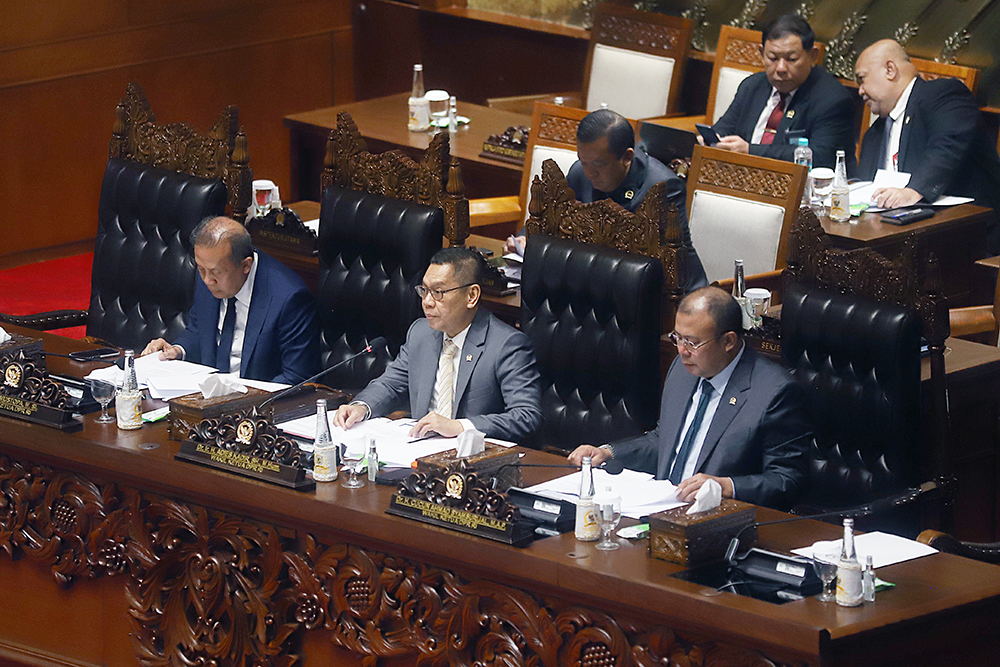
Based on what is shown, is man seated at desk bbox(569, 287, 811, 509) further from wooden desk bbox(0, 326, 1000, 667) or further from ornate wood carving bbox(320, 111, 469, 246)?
ornate wood carving bbox(320, 111, 469, 246)

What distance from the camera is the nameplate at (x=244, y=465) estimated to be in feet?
11.1

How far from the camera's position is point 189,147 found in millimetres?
4969

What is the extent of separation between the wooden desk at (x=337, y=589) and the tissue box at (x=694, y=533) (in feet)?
0.15

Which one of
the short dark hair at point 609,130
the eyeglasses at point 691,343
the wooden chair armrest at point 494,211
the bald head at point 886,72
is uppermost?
the bald head at point 886,72

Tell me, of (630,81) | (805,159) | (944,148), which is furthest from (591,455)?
(630,81)

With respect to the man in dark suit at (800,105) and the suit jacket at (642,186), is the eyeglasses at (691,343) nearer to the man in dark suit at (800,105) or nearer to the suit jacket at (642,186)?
the suit jacket at (642,186)

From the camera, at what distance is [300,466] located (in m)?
3.40

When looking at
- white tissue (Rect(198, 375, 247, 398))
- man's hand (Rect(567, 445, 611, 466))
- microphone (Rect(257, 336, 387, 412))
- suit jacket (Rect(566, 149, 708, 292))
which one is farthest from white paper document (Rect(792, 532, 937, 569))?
suit jacket (Rect(566, 149, 708, 292))

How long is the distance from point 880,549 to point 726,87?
4.12 metres

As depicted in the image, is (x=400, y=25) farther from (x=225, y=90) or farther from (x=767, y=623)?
(x=767, y=623)

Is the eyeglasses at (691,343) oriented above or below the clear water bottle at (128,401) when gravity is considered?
above

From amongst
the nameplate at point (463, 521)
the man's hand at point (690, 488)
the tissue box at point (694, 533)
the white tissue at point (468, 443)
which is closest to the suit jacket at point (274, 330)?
the white tissue at point (468, 443)

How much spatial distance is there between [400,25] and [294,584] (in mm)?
5537

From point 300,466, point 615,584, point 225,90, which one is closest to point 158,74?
point 225,90
